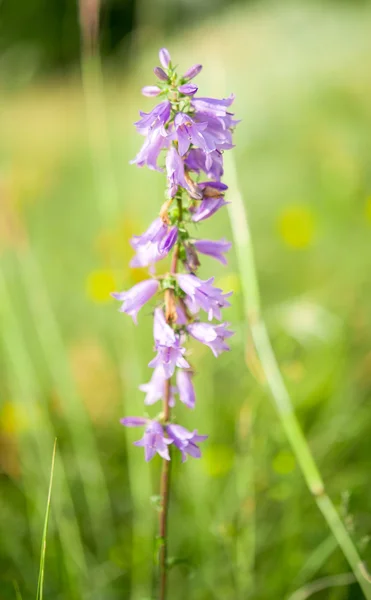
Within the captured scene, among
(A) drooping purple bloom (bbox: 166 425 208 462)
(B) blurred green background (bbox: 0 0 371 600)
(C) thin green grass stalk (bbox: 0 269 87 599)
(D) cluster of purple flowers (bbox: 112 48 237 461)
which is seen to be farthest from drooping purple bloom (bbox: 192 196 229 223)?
(C) thin green grass stalk (bbox: 0 269 87 599)

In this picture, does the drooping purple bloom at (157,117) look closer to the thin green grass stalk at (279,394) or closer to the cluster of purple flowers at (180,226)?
the cluster of purple flowers at (180,226)

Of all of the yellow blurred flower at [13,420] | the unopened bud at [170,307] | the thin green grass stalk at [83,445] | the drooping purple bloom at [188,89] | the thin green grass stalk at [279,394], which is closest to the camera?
the drooping purple bloom at [188,89]

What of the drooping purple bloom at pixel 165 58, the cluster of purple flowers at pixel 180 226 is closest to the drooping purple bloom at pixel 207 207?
the cluster of purple flowers at pixel 180 226

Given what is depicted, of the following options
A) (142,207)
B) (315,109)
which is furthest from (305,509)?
(315,109)

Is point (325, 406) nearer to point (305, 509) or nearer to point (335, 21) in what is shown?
point (305, 509)

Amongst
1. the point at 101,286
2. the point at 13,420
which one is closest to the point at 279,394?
the point at 13,420

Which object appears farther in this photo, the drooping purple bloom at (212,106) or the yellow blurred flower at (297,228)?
the yellow blurred flower at (297,228)

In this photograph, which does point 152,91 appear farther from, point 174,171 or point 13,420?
point 13,420

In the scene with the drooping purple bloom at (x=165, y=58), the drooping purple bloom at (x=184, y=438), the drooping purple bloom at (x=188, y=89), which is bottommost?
the drooping purple bloom at (x=184, y=438)
